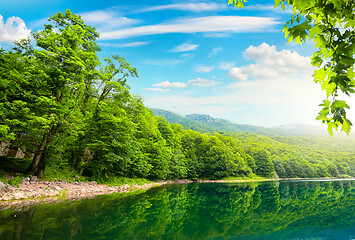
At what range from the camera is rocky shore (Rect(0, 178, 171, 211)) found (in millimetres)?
12659

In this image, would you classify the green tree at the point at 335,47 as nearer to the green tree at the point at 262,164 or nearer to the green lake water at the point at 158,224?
the green lake water at the point at 158,224

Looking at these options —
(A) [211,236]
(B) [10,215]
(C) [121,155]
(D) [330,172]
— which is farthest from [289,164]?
(B) [10,215]

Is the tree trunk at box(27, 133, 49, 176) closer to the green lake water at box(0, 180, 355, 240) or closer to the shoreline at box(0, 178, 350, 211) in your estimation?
the shoreline at box(0, 178, 350, 211)

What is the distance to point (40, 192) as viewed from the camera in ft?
49.8

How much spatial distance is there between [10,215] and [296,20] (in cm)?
1465

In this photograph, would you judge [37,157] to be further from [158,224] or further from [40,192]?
[158,224]

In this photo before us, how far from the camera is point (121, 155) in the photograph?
26.1 metres

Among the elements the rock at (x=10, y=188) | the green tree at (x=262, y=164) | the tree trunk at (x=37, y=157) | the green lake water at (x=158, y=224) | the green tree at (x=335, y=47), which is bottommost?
the green tree at (x=262, y=164)

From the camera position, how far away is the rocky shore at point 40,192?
41.5ft

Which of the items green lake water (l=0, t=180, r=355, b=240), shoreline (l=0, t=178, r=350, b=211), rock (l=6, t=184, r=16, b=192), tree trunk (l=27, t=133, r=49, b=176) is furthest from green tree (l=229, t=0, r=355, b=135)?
tree trunk (l=27, t=133, r=49, b=176)

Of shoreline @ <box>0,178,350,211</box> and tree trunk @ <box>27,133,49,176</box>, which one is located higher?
tree trunk @ <box>27,133,49,176</box>

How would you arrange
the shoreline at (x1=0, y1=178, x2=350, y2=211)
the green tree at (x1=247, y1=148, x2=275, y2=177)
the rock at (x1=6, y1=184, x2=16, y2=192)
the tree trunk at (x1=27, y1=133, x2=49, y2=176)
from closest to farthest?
1. the shoreline at (x1=0, y1=178, x2=350, y2=211)
2. the rock at (x1=6, y1=184, x2=16, y2=192)
3. the tree trunk at (x1=27, y1=133, x2=49, y2=176)
4. the green tree at (x1=247, y1=148, x2=275, y2=177)

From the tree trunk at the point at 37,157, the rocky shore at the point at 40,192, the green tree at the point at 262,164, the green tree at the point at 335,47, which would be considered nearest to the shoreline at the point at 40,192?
the rocky shore at the point at 40,192

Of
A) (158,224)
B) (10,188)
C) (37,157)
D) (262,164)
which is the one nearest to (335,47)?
(158,224)
